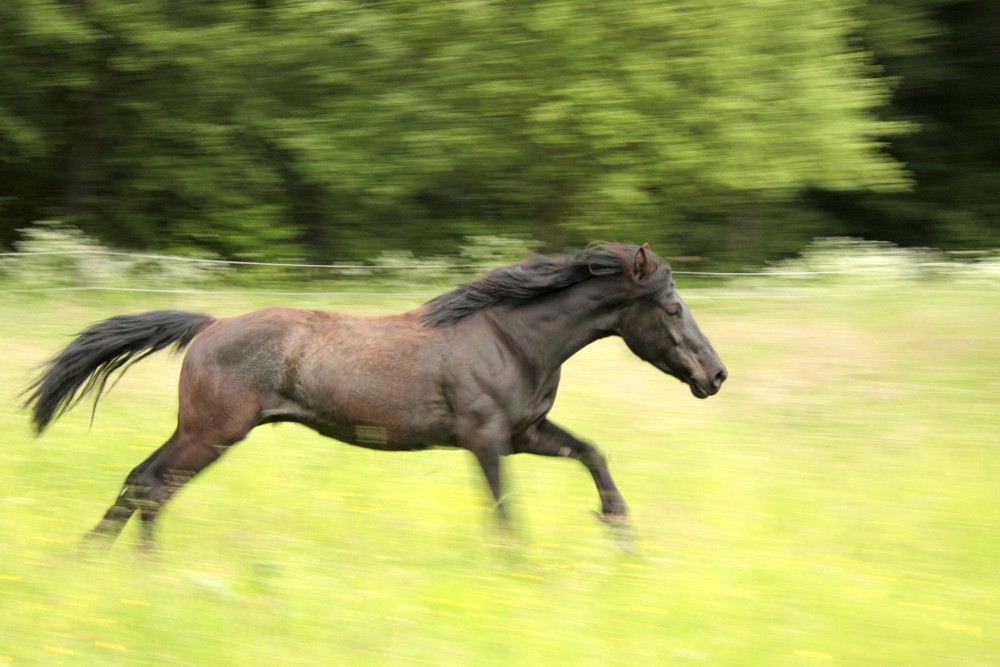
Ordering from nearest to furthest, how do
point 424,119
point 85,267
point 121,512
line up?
point 121,512, point 85,267, point 424,119

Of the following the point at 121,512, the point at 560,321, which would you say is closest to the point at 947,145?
the point at 560,321

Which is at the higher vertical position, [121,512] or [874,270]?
[121,512]

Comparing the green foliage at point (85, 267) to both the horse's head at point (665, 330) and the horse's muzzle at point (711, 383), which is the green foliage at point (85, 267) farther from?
the horse's muzzle at point (711, 383)

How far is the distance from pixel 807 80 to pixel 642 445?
9092 millimetres

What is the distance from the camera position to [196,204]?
18438 millimetres

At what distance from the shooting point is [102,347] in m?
5.98

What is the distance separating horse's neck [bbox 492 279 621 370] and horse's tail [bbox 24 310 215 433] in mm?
1681

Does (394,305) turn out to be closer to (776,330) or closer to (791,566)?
(776,330)

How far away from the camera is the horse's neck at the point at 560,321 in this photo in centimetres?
598

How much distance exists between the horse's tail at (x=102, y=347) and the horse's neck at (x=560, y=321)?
1.68 metres

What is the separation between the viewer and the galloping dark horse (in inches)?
221

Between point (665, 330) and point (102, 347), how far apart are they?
305 centimetres

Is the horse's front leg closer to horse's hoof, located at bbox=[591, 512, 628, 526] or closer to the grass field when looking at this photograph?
horse's hoof, located at bbox=[591, 512, 628, 526]

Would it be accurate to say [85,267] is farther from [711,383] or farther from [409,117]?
[711,383]
